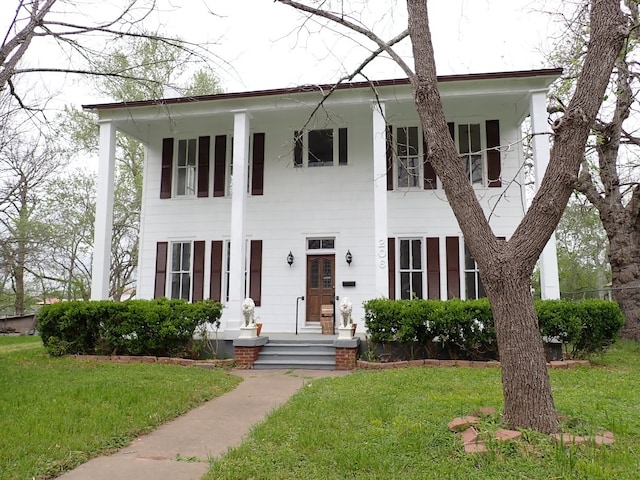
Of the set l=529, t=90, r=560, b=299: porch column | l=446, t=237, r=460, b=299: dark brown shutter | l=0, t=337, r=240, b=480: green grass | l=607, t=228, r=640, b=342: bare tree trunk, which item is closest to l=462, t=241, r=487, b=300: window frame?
l=446, t=237, r=460, b=299: dark brown shutter

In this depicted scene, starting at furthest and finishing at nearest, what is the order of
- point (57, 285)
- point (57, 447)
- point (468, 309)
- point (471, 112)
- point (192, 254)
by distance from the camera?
point (57, 285)
point (192, 254)
point (471, 112)
point (468, 309)
point (57, 447)

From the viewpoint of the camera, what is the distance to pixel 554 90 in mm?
12547

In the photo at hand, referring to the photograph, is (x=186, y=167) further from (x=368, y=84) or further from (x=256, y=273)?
(x=368, y=84)

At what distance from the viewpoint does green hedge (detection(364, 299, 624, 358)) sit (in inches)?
327

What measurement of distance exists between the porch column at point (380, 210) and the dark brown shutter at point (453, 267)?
1960 mm

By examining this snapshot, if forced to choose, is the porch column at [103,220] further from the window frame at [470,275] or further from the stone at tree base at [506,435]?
the stone at tree base at [506,435]

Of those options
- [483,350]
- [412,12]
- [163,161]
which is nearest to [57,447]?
[412,12]

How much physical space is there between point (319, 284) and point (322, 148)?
3.47 m

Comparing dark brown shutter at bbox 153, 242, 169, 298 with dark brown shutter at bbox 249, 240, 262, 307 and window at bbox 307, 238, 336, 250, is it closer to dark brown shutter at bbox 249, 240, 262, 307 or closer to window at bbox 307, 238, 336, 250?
dark brown shutter at bbox 249, 240, 262, 307

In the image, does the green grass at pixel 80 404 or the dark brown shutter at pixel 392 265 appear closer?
the green grass at pixel 80 404

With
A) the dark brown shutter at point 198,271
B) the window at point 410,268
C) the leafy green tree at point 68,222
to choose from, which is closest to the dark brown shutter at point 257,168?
the dark brown shutter at point 198,271

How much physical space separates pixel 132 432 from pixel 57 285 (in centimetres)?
2617

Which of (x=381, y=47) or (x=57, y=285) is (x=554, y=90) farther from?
(x=57, y=285)

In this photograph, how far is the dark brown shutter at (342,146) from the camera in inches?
473
